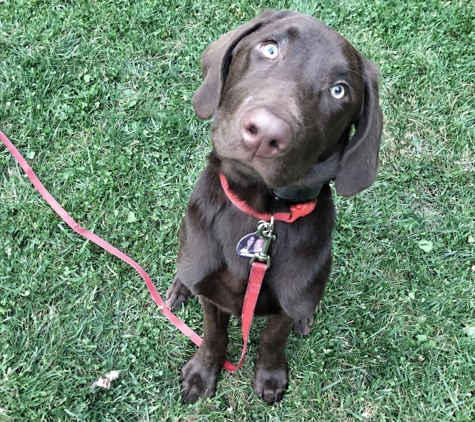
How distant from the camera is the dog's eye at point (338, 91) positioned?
2182 mm

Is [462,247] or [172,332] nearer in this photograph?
[172,332]


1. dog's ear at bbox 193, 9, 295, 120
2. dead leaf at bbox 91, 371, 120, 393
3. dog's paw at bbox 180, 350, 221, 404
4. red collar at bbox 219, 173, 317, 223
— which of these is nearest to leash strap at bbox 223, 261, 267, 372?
red collar at bbox 219, 173, 317, 223

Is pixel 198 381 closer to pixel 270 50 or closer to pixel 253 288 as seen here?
pixel 253 288

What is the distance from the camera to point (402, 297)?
3609 millimetres

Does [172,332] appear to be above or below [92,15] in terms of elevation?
below

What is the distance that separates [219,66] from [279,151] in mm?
729

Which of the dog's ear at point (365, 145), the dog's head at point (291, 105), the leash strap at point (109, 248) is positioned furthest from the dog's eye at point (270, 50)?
the leash strap at point (109, 248)

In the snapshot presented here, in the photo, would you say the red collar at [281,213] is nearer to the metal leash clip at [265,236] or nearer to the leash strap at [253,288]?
the metal leash clip at [265,236]

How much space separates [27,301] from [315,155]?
2.17m

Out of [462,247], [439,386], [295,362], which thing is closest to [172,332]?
[295,362]

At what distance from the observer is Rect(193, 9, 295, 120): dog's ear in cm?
240

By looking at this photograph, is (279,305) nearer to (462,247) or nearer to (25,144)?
(462,247)

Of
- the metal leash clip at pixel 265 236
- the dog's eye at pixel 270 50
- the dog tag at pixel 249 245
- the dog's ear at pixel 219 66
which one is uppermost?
the dog's eye at pixel 270 50

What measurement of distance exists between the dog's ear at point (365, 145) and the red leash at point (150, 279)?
0.21 m
